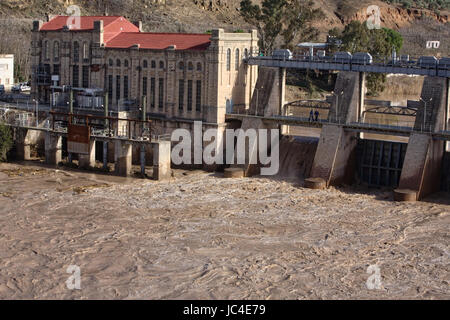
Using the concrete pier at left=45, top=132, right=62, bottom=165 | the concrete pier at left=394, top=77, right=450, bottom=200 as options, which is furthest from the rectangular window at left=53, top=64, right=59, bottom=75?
the concrete pier at left=394, top=77, right=450, bottom=200

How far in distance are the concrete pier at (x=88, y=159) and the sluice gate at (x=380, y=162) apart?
19984 mm

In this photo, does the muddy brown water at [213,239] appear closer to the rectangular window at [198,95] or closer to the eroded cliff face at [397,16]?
the rectangular window at [198,95]

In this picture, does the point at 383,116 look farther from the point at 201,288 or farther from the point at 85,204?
the point at 201,288

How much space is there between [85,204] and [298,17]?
160 feet

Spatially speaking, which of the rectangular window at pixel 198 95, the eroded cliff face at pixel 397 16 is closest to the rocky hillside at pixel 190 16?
the eroded cliff face at pixel 397 16

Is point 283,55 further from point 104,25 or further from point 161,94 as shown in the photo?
point 104,25

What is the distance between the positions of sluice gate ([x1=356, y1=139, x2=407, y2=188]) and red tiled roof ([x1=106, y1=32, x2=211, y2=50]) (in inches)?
574

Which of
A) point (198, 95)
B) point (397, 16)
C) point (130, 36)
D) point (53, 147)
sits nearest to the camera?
point (198, 95)

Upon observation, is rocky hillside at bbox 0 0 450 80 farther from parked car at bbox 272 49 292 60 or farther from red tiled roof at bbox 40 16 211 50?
parked car at bbox 272 49 292 60

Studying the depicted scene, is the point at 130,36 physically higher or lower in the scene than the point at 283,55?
higher

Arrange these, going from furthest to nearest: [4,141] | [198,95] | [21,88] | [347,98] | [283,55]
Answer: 1. [21,88]
2. [198,95]
3. [4,141]
4. [283,55]
5. [347,98]

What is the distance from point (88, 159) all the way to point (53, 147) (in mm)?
3494

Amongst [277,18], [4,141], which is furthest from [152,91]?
[277,18]

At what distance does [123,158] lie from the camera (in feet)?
193
